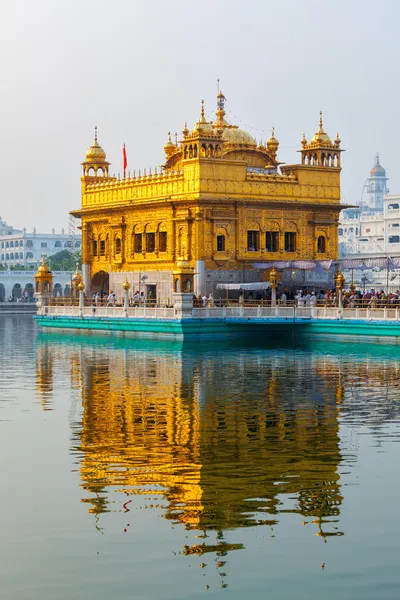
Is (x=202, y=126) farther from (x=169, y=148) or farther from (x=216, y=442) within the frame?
(x=216, y=442)

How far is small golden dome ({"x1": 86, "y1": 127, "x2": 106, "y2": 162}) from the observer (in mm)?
58406

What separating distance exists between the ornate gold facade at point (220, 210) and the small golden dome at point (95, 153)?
393 cm

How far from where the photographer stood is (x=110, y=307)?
48.0 meters

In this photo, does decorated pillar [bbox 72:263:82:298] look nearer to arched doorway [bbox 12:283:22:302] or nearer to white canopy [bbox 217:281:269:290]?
white canopy [bbox 217:281:269:290]

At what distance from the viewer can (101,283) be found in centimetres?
5762

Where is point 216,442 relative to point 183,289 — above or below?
below

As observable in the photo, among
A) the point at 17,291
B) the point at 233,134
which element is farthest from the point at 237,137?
the point at 17,291

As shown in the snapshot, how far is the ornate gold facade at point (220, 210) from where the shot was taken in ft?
156

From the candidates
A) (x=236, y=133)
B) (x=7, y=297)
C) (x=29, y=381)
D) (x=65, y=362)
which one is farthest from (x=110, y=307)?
(x=7, y=297)

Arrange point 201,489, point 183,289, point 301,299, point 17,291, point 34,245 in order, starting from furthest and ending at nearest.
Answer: point 34,245
point 17,291
point 301,299
point 183,289
point 201,489

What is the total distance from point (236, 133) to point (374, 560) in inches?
1652

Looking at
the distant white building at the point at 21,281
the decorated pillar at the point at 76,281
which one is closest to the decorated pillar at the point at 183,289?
the decorated pillar at the point at 76,281

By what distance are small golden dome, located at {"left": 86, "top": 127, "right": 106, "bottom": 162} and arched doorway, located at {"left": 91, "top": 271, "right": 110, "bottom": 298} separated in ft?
20.1

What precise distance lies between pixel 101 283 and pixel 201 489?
4420 cm
